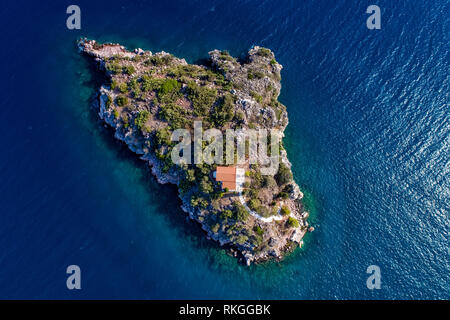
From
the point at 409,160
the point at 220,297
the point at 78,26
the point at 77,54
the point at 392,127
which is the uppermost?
the point at 78,26

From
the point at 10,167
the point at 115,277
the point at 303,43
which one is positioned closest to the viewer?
the point at 115,277

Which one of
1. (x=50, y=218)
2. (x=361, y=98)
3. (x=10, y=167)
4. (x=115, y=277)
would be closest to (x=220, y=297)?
(x=115, y=277)

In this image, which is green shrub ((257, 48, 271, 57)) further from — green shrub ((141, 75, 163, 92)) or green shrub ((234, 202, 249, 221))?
green shrub ((234, 202, 249, 221))

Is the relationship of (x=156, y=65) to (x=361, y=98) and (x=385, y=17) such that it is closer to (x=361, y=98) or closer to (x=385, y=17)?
(x=361, y=98)

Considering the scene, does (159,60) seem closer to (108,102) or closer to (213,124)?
(108,102)

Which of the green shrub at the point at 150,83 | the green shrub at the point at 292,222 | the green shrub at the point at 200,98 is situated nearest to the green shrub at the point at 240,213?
the green shrub at the point at 292,222

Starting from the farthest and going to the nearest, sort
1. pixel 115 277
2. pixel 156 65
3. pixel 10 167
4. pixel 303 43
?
1. pixel 303 43
2. pixel 156 65
3. pixel 10 167
4. pixel 115 277

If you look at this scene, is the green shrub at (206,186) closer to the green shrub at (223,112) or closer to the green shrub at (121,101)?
the green shrub at (223,112)
